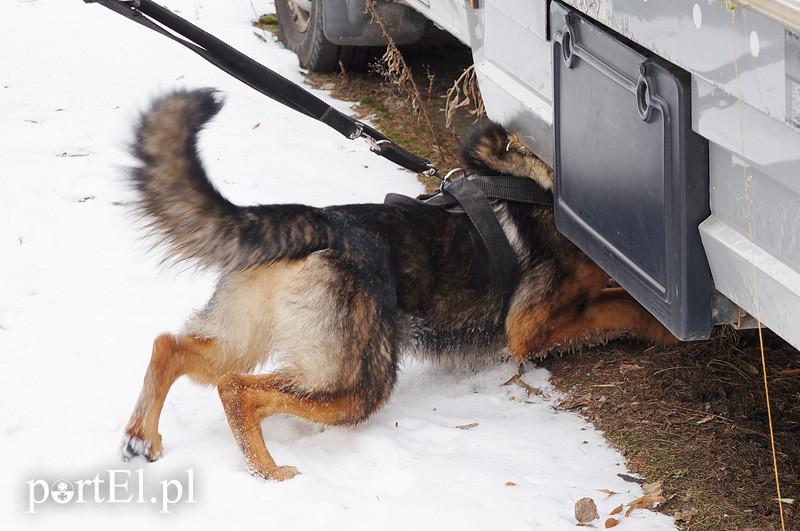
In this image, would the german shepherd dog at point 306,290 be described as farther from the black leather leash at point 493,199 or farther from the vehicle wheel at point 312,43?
the vehicle wheel at point 312,43

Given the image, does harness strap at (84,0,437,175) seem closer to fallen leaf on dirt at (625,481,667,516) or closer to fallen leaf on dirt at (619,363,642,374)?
fallen leaf on dirt at (619,363,642,374)

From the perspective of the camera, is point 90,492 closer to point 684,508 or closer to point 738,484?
point 684,508

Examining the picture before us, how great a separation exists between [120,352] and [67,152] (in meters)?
2.40

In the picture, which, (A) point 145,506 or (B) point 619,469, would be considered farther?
(B) point 619,469

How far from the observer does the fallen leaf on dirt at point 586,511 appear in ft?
9.92

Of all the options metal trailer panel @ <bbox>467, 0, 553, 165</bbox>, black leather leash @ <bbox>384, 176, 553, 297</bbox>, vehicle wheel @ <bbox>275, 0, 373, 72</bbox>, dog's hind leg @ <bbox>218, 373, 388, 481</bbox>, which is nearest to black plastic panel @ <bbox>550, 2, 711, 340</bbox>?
metal trailer panel @ <bbox>467, 0, 553, 165</bbox>

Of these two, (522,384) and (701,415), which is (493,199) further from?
(701,415)

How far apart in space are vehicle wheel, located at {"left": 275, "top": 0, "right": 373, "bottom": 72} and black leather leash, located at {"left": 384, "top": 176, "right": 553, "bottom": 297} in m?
3.43

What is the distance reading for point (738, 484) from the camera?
3145 millimetres

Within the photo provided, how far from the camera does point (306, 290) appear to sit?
3.39 metres

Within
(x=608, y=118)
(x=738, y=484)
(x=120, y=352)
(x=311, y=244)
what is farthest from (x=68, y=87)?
(x=738, y=484)

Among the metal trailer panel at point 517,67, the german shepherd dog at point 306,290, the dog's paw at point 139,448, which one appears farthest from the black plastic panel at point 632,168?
the dog's paw at point 139,448

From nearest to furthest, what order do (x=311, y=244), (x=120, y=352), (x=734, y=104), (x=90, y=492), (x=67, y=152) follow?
(x=734, y=104), (x=90, y=492), (x=311, y=244), (x=120, y=352), (x=67, y=152)

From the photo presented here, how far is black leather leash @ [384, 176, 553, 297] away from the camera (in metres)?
3.77
